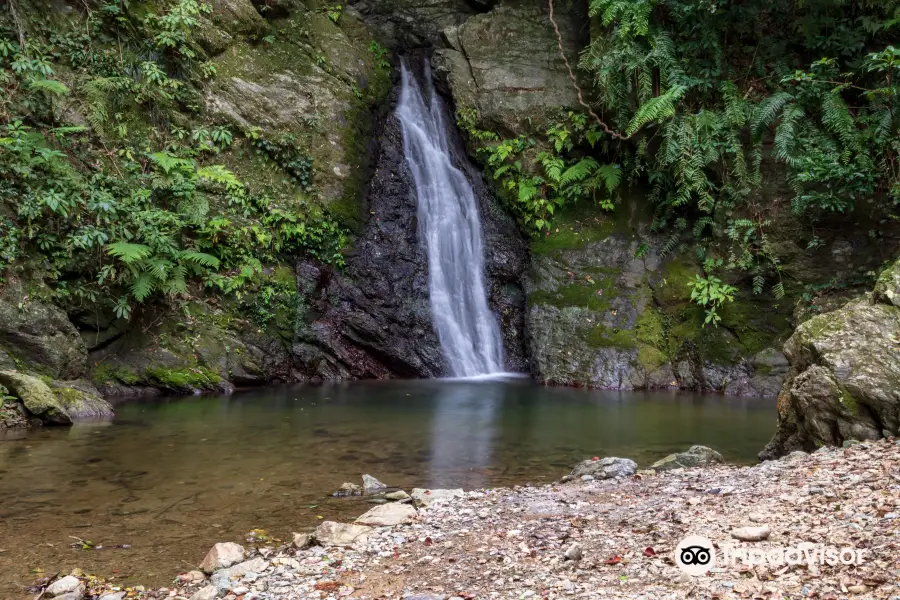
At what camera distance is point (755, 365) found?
36.4 feet

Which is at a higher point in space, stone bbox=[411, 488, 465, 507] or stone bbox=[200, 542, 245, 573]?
stone bbox=[411, 488, 465, 507]

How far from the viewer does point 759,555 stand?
2.66 m

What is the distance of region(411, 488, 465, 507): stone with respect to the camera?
182 inches

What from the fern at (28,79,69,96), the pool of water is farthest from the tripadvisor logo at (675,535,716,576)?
the fern at (28,79,69,96)

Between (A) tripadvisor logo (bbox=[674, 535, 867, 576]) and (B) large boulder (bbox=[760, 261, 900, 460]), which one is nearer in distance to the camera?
(A) tripadvisor logo (bbox=[674, 535, 867, 576])

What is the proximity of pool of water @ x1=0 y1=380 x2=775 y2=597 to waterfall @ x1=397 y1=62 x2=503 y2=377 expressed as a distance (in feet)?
6.71

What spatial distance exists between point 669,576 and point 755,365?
9.64 meters

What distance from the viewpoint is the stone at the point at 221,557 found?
3473mm

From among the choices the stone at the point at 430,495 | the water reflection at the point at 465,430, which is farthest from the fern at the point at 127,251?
the stone at the point at 430,495

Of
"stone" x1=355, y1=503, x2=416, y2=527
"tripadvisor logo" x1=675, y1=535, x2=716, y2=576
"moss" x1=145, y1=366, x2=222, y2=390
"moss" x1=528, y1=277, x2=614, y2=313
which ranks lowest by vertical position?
"stone" x1=355, y1=503, x2=416, y2=527

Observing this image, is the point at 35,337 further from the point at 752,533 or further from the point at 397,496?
the point at 752,533

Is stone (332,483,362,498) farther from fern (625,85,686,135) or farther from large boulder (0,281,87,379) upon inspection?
A: fern (625,85,686,135)

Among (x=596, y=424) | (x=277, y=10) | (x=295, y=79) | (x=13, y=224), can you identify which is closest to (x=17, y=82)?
(x=13, y=224)

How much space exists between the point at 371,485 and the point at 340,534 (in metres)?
1.38
